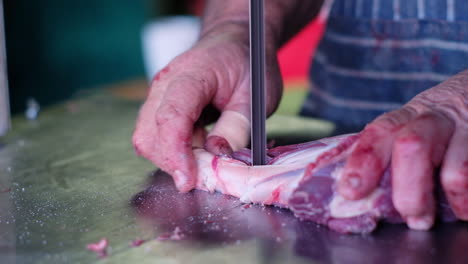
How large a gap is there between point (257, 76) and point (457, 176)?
13.1 inches

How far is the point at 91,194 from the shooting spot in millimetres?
975

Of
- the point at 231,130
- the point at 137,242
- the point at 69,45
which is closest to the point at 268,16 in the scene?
the point at 231,130

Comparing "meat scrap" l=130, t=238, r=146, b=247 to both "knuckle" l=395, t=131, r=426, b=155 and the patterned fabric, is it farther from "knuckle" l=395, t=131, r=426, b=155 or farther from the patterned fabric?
the patterned fabric

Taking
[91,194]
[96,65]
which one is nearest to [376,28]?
[91,194]

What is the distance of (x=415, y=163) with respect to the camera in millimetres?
719

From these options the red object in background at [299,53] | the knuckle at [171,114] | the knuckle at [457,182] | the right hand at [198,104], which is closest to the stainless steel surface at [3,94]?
the right hand at [198,104]

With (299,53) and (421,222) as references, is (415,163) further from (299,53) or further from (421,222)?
(299,53)

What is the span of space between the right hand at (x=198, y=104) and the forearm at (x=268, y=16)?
92 mm

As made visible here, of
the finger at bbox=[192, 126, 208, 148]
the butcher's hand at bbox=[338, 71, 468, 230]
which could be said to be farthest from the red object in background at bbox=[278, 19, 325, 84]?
the butcher's hand at bbox=[338, 71, 468, 230]

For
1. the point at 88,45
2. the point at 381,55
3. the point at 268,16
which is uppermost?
the point at 268,16

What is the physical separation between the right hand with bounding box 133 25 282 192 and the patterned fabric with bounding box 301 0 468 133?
0.36 meters

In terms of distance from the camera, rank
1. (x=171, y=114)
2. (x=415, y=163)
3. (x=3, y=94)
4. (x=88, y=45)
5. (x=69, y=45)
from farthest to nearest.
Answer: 1. (x=88, y=45)
2. (x=69, y=45)
3. (x=3, y=94)
4. (x=171, y=114)
5. (x=415, y=163)

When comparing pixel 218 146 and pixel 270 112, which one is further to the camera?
pixel 270 112

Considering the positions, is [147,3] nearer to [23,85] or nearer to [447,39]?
[23,85]
